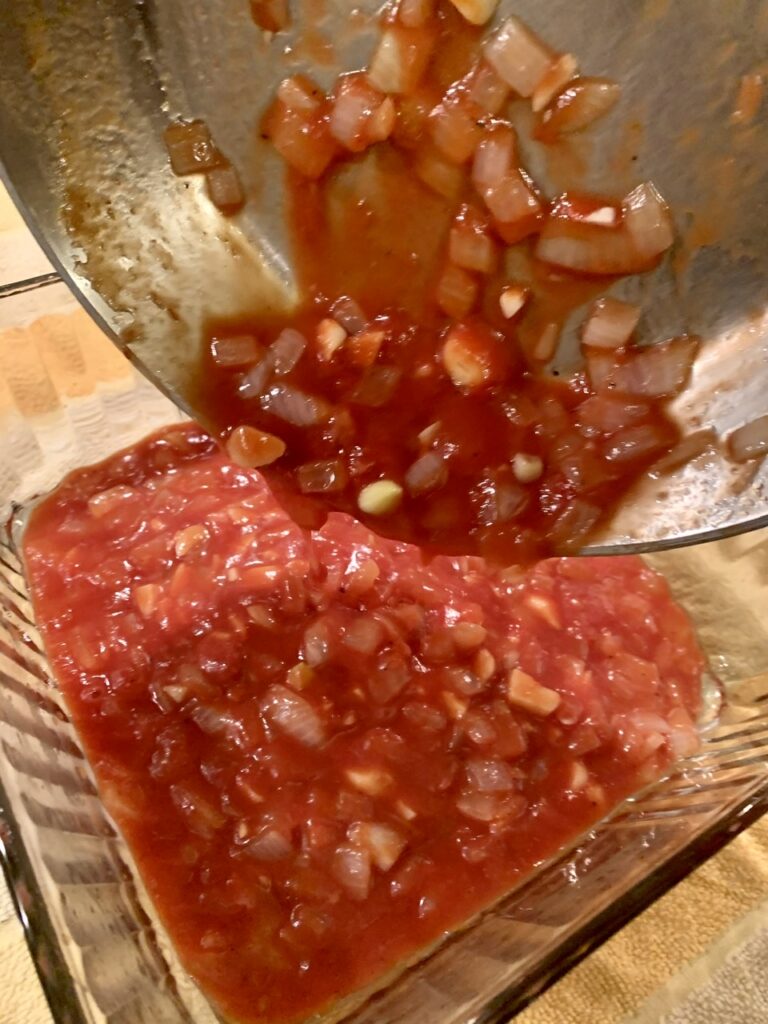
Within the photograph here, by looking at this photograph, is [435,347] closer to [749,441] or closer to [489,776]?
[749,441]

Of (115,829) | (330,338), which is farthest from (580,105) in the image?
(115,829)

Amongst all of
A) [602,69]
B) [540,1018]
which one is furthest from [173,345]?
[540,1018]

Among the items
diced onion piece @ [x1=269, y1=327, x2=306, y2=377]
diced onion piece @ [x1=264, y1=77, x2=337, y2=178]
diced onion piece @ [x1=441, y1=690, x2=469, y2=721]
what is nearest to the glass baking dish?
diced onion piece @ [x1=441, y1=690, x2=469, y2=721]

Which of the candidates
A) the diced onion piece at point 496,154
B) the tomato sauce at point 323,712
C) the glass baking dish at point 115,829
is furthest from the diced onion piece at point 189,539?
the diced onion piece at point 496,154

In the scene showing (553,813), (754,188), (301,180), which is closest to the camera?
(754,188)

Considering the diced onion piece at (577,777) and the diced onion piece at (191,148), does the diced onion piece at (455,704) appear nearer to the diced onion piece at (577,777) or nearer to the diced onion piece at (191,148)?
the diced onion piece at (577,777)

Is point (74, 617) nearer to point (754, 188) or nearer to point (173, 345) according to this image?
point (173, 345)
